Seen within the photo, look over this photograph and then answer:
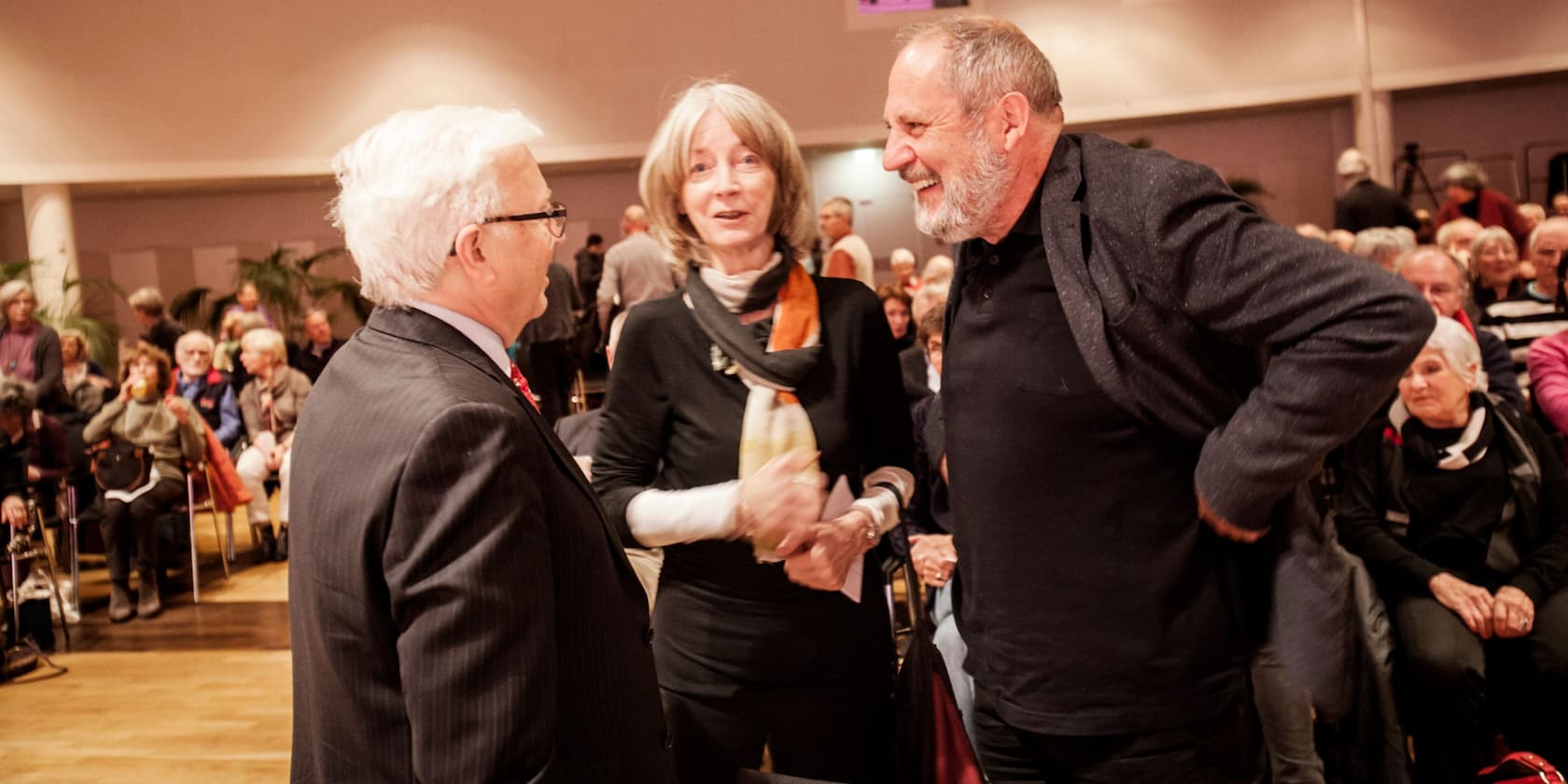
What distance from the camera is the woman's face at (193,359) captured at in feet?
24.9

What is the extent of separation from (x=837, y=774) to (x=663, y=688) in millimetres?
306

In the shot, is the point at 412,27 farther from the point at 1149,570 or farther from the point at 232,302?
the point at 1149,570

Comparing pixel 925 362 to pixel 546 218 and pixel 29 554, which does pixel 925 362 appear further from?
pixel 29 554

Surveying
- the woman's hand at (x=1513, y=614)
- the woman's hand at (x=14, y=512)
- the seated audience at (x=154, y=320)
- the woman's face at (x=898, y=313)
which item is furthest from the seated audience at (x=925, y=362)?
the seated audience at (x=154, y=320)

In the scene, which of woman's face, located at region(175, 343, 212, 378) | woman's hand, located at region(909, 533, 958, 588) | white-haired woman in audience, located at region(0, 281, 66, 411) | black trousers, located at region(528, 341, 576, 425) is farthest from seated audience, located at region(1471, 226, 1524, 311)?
white-haired woman in audience, located at region(0, 281, 66, 411)

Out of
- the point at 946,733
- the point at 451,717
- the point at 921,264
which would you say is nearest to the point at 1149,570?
the point at 946,733

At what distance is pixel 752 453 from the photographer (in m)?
1.82

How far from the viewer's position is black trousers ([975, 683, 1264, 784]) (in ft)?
5.19

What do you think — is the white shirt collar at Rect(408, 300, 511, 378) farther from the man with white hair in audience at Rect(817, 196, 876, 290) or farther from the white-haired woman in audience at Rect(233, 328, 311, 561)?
the white-haired woman in audience at Rect(233, 328, 311, 561)

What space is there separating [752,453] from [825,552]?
0.64ft

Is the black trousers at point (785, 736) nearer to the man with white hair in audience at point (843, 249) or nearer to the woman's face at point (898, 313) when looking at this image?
the woman's face at point (898, 313)

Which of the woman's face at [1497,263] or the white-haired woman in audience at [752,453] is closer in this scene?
the white-haired woman in audience at [752,453]

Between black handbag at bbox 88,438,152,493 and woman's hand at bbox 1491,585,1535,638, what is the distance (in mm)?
6231

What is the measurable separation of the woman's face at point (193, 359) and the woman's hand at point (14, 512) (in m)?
2.01
